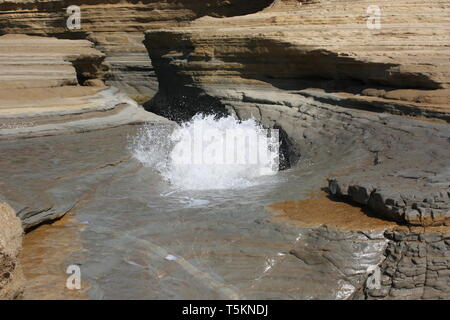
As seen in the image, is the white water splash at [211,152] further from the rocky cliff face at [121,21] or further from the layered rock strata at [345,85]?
the rocky cliff face at [121,21]

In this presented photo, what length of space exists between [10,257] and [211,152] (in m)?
4.02

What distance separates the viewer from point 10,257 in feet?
10.9

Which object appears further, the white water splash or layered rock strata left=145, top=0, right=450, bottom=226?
the white water splash

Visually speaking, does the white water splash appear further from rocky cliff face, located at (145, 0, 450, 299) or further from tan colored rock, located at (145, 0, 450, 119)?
tan colored rock, located at (145, 0, 450, 119)

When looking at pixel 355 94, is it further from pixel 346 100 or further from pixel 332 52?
pixel 332 52

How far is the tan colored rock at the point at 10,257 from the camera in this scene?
3.29 metres

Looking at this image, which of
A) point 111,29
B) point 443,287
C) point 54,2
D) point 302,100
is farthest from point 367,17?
point 54,2

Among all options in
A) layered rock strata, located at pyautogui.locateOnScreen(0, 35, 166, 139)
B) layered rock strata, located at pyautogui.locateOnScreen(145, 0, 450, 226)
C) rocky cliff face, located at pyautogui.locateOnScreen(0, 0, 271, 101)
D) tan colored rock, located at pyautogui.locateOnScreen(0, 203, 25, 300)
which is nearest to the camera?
tan colored rock, located at pyautogui.locateOnScreen(0, 203, 25, 300)

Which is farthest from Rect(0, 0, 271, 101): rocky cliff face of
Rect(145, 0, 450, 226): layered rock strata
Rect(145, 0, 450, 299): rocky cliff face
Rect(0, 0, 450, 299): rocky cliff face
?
Rect(145, 0, 450, 226): layered rock strata

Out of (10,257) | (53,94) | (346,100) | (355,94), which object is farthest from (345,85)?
(10,257)

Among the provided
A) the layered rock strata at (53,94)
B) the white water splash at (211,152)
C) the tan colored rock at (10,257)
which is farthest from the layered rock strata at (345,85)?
the tan colored rock at (10,257)

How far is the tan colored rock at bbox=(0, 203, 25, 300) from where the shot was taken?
329 centimetres

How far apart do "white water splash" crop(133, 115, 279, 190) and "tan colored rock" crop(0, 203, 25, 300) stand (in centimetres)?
228
